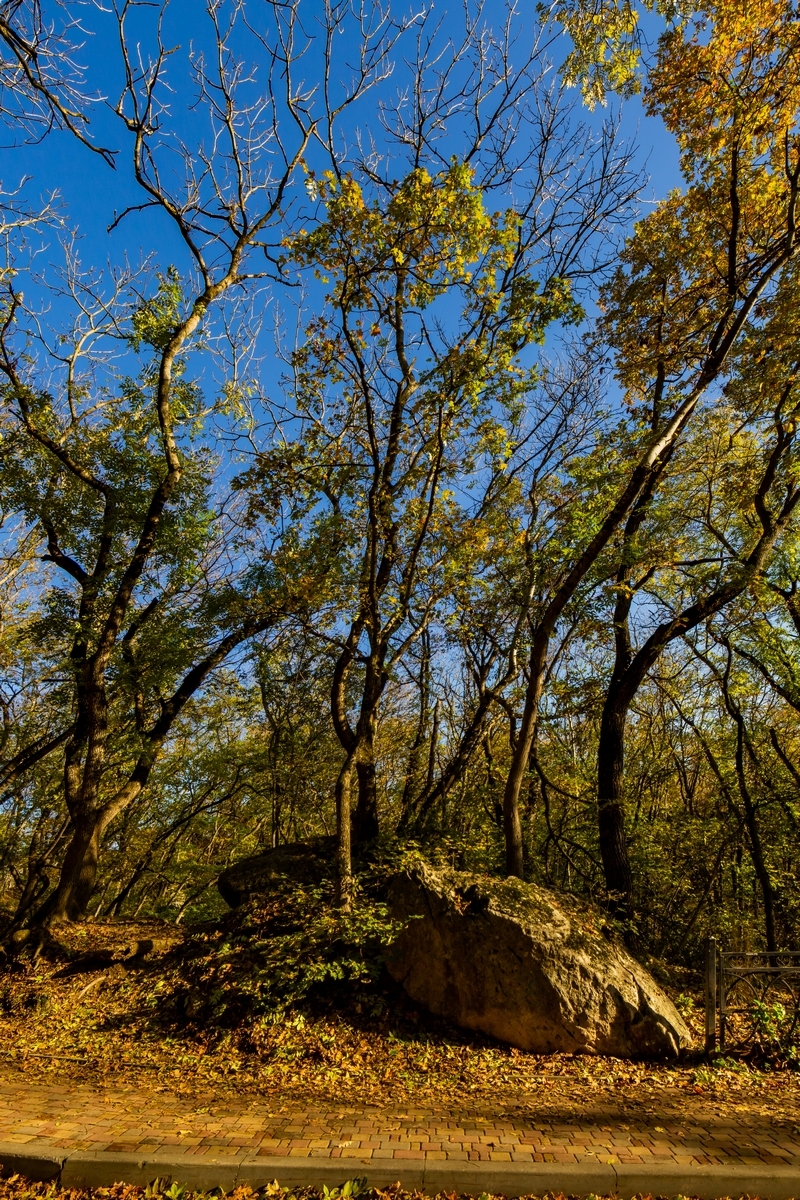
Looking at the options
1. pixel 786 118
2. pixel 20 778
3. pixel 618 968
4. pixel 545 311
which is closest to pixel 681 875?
pixel 618 968

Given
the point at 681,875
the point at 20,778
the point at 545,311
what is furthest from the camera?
the point at 20,778

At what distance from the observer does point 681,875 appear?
944 cm

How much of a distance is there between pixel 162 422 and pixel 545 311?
5633mm

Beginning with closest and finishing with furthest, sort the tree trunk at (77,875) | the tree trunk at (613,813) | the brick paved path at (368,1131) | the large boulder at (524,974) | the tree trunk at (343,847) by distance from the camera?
the brick paved path at (368,1131) → the large boulder at (524,974) → the tree trunk at (343,847) → the tree trunk at (613,813) → the tree trunk at (77,875)

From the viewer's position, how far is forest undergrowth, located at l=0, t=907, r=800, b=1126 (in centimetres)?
503

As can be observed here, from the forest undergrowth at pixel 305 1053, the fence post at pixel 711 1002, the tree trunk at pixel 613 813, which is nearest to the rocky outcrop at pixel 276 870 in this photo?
the forest undergrowth at pixel 305 1053

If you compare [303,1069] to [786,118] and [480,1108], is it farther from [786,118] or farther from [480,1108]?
[786,118]

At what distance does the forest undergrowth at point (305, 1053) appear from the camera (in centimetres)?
503

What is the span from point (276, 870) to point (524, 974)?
3.52m

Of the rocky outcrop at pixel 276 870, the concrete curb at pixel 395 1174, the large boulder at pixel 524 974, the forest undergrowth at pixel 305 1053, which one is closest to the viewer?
the concrete curb at pixel 395 1174

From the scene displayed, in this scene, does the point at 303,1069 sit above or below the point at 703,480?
below

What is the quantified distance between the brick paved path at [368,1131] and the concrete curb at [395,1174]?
0.33 ft

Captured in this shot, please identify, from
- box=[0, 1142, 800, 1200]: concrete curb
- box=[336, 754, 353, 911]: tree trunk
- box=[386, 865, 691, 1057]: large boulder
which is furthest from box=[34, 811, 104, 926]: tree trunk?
box=[0, 1142, 800, 1200]: concrete curb

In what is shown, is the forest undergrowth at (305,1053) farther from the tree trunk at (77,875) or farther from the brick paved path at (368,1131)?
the tree trunk at (77,875)
